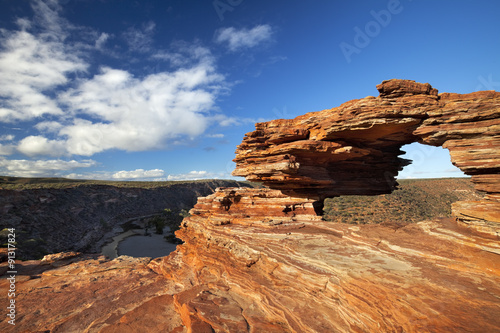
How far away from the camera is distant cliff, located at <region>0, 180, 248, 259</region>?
37.3 meters

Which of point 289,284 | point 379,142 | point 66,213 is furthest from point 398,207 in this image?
point 66,213

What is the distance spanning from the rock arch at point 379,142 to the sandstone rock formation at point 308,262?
8 centimetres

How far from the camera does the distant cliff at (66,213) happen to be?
3734cm

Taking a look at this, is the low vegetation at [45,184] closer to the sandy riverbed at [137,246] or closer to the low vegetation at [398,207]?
the sandy riverbed at [137,246]

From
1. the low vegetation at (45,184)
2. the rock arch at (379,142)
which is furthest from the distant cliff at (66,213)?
the rock arch at (379,142)

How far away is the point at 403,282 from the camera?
21.2ft

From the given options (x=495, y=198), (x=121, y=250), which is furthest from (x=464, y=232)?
(x=121, y=250)

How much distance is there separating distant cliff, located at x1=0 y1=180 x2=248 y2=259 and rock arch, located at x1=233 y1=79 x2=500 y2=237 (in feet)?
136

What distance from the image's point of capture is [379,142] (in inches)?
601

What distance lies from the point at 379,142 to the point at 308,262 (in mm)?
11346

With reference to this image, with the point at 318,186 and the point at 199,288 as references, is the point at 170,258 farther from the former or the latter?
the point at 318,186

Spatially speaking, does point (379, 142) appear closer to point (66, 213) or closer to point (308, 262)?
point (308, 262)

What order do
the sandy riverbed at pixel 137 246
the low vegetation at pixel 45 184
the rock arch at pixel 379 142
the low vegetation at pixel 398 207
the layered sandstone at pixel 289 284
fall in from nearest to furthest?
the layered sandstone at pixel 289 284 < the rock arch at pixel 379 142 < the low vegetation at pixel 398 207 < the sandy riverbed at pixel 137 246 < the low vegetation at pixel 45 184

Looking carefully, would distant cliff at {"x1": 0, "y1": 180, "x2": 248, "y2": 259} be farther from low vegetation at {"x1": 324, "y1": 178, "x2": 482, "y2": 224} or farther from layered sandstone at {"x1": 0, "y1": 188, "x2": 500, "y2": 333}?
low vegetation at {"x1": 324, "y1": 178, "x2": 482, "y2": 224}
